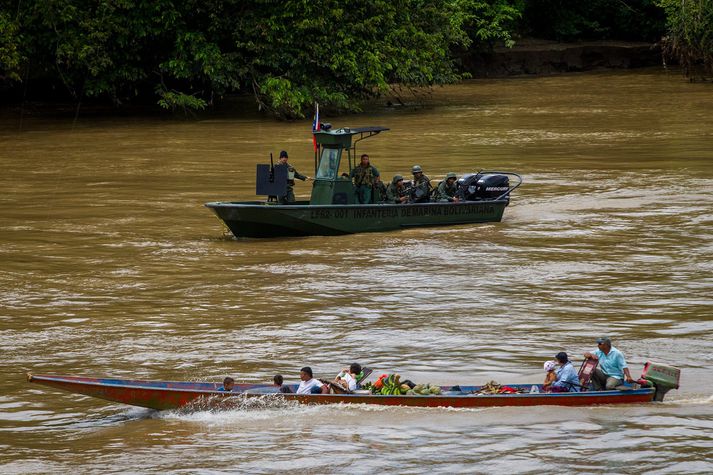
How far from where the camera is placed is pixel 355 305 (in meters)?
21.3

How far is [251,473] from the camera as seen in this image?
558 inches

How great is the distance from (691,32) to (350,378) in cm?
4389

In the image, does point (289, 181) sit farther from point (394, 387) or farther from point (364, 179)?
point (394, 387)

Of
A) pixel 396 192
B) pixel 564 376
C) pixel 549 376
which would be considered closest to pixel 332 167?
pixel 396 192

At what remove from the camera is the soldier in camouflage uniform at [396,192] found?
1090 inches

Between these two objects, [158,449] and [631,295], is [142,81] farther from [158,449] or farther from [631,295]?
[158,449]

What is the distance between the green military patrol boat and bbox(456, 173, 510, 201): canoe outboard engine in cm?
40

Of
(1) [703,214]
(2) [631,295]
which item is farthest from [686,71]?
(2) [631,295]

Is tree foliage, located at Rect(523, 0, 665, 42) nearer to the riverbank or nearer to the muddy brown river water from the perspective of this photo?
the riverbank

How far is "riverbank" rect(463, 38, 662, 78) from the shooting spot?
70.0 m

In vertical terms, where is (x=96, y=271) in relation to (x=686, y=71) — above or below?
below

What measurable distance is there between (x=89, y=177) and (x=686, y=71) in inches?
1347

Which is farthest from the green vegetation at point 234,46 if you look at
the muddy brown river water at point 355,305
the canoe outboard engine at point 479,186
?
the canoe outboard engine at point 479,186

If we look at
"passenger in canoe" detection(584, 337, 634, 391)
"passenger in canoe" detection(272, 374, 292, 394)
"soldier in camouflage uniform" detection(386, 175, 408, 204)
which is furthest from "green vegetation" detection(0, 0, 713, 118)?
"passenger in canoe" detection(584, 337, 634, 391)
